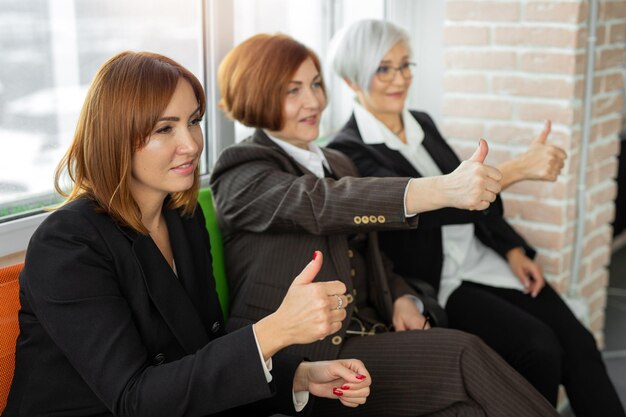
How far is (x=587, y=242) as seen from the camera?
3182 millimetres

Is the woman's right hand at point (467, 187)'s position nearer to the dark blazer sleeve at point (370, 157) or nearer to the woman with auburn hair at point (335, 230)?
the woman with auburn hair at point (335, 230)

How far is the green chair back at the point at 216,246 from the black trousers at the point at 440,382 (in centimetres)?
38

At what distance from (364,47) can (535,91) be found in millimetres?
648

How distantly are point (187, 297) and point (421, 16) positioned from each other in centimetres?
196

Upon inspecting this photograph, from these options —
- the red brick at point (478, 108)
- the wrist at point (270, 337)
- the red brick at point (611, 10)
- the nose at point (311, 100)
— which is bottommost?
the wrist at point (270, 337)

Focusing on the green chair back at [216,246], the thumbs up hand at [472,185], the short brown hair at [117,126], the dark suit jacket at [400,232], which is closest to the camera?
the short brown hair at [117,126]

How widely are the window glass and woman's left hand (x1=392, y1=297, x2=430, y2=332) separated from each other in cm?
97

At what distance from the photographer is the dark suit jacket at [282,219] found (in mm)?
1980

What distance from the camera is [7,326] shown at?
1657mm

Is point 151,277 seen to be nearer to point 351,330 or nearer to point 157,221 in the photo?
point 157,221

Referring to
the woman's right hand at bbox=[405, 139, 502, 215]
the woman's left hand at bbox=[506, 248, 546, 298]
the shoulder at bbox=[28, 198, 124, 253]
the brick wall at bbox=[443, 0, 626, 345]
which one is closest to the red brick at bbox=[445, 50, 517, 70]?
the brick wall at bbox=[443, 0, 626, 345]

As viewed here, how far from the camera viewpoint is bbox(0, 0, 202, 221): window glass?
1966mm

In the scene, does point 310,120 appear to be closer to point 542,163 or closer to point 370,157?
point 370,157

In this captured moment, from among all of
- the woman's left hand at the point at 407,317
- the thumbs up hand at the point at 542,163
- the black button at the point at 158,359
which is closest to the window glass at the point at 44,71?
the black button at the point at 158,359
